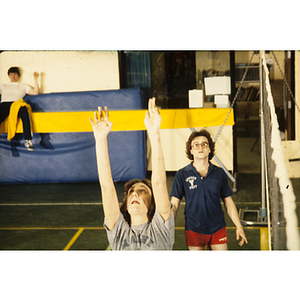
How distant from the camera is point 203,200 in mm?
3250

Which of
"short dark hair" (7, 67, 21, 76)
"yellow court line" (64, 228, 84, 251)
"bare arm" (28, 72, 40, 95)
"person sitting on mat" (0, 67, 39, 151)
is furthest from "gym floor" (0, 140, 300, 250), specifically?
"short dark hair" (7, 67, 21, 76)

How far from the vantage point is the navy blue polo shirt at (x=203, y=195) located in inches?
128

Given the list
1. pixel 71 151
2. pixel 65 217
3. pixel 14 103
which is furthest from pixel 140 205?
pixel 14 103

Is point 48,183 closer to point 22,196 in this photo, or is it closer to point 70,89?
point 22,196

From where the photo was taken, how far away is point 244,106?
511 cm

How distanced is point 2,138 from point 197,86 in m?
2.27

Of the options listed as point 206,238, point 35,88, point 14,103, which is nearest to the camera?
point 206,238

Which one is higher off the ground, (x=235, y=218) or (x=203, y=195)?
(x=203, y=195)

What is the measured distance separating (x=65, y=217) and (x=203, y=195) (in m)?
1.54

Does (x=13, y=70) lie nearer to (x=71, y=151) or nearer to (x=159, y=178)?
(x=71, y=151)

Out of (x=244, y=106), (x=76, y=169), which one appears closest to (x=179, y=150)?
(x=76, y=169)

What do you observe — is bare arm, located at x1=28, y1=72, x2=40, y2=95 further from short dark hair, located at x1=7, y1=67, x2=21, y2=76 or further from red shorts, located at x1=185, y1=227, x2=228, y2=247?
red shorts, located at x1=185, y1=227, x2=228, y2=247

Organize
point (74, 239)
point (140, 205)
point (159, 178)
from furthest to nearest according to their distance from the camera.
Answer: point (74, 239), point (140, 205), point (159, 178)

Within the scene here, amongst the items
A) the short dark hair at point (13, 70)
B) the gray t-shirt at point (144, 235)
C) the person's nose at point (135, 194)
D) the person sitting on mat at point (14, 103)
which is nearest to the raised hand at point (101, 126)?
the person's nose at point (135, 194)
